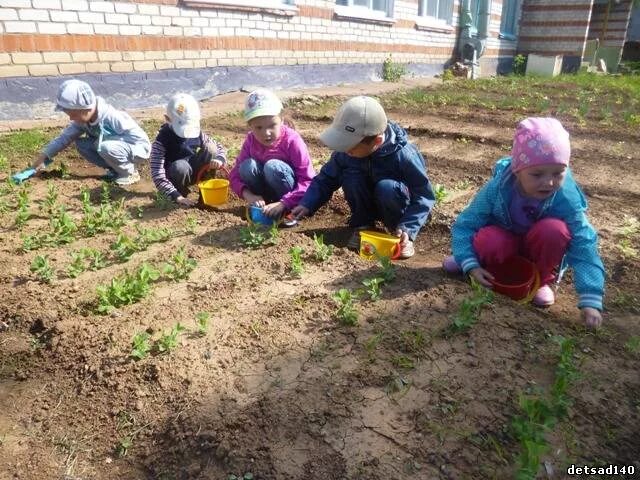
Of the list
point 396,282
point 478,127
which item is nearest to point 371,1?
point 478,127

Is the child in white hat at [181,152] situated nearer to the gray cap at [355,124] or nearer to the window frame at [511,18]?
the gray cap at [355,124]

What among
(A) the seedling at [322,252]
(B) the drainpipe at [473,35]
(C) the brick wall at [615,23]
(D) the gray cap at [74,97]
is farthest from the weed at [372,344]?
(C) the brick wall at [615,23]

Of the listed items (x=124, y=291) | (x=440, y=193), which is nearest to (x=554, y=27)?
(x=440, y=193)

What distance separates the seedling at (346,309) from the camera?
6.97 ft

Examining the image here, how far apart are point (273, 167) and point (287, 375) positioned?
1718mm

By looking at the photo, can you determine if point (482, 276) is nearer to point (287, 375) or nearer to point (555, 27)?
point (287, 375)

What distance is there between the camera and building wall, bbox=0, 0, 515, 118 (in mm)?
5477

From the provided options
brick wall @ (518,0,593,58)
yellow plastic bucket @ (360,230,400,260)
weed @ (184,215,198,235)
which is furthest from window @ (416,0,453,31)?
yellow plastic bucket @ (360,230,400,260)

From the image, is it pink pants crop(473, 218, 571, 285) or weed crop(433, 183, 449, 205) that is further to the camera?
weed crop(433, 183, 449, 205)

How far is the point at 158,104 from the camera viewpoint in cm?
695

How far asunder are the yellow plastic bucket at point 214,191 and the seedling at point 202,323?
4.73ft

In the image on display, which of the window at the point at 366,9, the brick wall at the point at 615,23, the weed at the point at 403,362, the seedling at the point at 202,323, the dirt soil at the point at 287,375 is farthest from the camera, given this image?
the brick wall at the point at 615,23

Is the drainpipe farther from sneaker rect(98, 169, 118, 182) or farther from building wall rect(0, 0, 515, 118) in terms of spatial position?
sneaker rect(98, 169, 118, 182)

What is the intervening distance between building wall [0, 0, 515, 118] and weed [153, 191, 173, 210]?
10.3 feet
